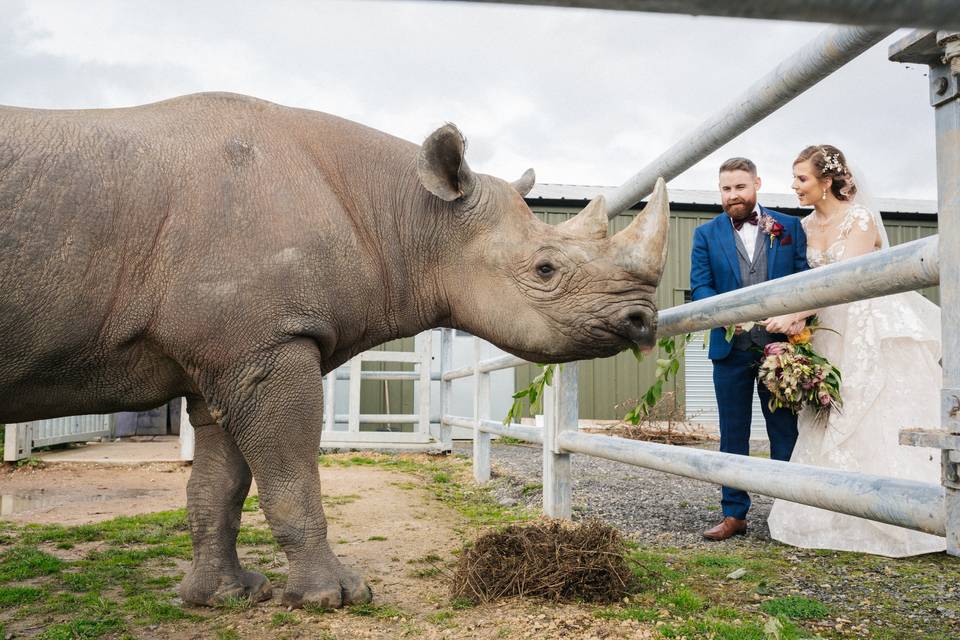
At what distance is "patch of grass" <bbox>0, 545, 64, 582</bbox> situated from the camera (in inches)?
152

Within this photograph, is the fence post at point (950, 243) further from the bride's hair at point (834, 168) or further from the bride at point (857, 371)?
the bride's hair at point (834, 168)

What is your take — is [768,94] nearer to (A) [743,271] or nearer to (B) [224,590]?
(A) [743,271]

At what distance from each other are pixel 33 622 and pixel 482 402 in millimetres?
5378

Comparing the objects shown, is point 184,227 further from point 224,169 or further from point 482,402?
point 482,402

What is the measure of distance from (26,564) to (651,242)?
3.48m

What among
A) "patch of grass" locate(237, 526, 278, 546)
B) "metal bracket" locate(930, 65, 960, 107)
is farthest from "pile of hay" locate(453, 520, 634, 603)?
"metal bracket" locate(930, 65, 960, 107)

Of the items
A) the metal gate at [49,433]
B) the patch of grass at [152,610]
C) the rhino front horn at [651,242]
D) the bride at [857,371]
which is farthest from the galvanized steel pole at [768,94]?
the metal gate at [49,433]

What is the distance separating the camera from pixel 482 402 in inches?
322

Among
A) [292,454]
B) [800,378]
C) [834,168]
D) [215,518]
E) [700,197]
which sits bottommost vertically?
[215,518]

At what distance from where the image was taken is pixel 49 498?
273 inches

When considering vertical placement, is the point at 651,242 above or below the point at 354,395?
above

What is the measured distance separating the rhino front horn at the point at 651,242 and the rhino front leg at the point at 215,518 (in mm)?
1926

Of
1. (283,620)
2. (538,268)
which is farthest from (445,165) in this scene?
(283,620)

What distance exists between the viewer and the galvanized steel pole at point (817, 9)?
0.45 m
